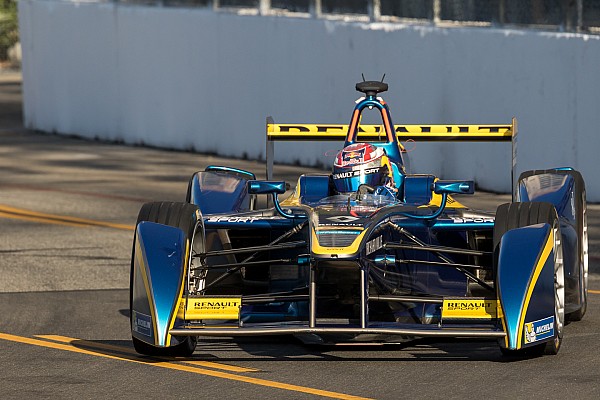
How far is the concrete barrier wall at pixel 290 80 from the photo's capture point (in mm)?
17812

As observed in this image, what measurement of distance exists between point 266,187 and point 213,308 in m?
1.39

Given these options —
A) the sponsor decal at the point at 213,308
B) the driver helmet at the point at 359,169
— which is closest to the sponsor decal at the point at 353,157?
the driver helmet at the point at 359,169

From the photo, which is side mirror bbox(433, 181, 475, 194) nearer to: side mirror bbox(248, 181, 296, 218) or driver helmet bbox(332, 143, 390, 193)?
driver helmet bbox(332, 143, 390, 193)

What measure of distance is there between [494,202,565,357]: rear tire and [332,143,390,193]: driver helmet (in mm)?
1347

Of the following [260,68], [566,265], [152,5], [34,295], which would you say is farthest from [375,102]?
[152,5]

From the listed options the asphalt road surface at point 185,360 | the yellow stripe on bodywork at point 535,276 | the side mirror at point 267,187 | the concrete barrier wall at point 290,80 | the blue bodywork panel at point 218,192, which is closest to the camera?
the asphalt road surface at point 185,360

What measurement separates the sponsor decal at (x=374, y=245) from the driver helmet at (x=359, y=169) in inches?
48.0

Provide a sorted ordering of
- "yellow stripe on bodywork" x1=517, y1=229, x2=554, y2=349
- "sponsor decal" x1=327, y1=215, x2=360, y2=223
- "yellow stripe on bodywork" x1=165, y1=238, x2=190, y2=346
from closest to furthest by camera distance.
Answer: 1. "yellow stripe on bodywork" x1=517, y1=229, x2=554, y2=349
2. "yellow stripe on bodywork" x1=165, y1=238, x2=190, y2=346
3. "sponsor decal" x1=327, y1=215, x2=360, y2=223

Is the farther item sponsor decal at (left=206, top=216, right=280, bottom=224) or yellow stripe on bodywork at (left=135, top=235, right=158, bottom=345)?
sponsor decal at (left=206, top=216, right=280, bottom=224)

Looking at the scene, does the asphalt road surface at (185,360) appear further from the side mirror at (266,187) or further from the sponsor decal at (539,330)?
the side mirror at (266,187)

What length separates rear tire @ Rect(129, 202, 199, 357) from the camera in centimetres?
959

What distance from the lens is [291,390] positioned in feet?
28.6

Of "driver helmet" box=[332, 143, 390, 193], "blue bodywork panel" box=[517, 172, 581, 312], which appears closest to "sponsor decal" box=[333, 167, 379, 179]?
"driver helmet" box=[332, 143, 390, 193]

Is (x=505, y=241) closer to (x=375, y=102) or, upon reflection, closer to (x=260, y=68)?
(x=375, y=102)
